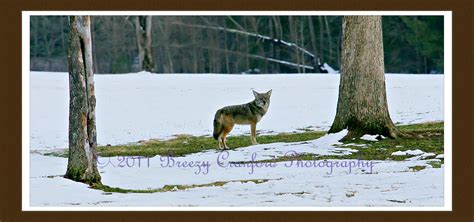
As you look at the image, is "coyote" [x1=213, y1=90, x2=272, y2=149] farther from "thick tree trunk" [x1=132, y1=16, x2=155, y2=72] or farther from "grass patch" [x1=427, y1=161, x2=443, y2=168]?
"thick tree trunk" [x1=132, y1=16, x2=155, y2=72]

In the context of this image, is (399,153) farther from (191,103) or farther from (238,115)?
(191,103)

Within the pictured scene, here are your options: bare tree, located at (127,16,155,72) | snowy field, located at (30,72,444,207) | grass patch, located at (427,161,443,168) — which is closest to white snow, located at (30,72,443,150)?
snowy field, located at (30,72,444,207)

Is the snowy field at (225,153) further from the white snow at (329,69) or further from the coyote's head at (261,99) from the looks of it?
the white snow at (329,69)

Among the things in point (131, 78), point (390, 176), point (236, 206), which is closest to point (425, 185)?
point (390, 176)

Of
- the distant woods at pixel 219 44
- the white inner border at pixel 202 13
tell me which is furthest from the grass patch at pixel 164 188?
the distant woods at pixel 219 44

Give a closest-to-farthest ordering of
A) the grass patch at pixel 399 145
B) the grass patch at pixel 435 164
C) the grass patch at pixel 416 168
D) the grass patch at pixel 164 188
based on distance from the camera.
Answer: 1. the grass patch at pixel 164 188
2. the grass patch at pixel 416 168
3. the grass patch at pixel 435 164
4. the grass patch at pixel 399 145

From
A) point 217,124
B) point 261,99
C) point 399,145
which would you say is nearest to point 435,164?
point 399,145

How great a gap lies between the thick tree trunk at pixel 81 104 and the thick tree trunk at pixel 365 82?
18.8 feet

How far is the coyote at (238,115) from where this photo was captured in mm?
14492

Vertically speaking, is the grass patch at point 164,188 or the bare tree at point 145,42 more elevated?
the bare tree at point 145,42

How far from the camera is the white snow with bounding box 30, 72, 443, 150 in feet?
68.3

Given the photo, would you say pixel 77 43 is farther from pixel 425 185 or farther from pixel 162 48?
pixel 162 48

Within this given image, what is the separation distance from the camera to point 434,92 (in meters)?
26.1

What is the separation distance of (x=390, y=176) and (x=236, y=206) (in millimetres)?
2900
